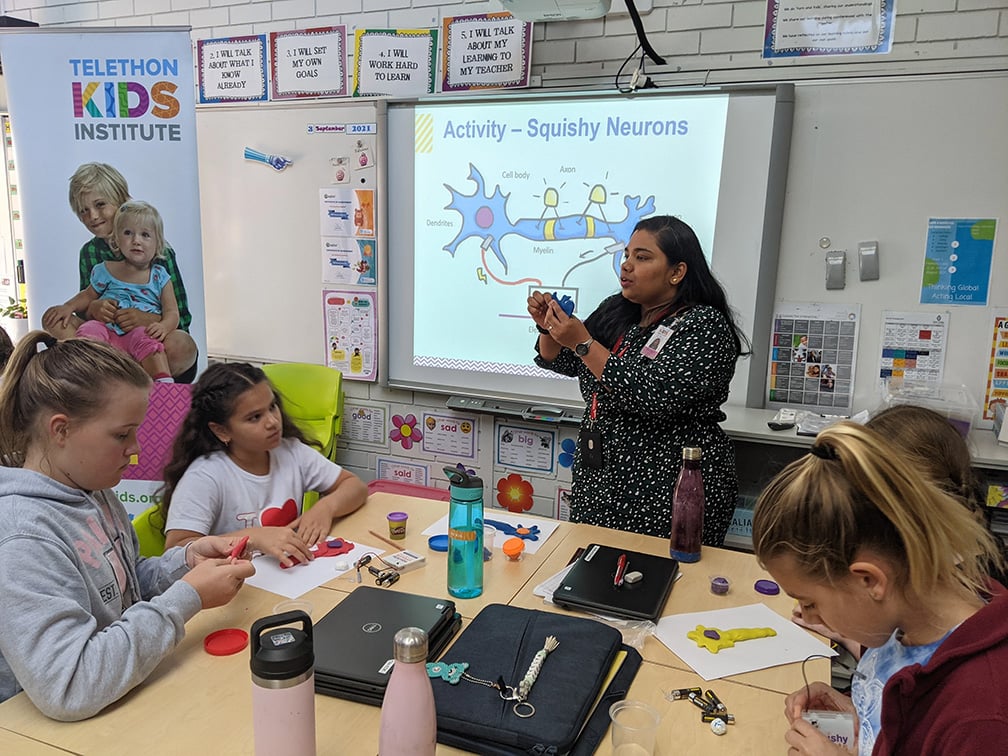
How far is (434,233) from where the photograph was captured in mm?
3246

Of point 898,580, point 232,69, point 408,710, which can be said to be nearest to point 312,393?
point 232,69

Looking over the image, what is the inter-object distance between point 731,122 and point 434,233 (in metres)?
1.30

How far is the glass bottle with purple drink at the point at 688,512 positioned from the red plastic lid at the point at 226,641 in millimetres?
961

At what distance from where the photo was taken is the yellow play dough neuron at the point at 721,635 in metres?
1.35

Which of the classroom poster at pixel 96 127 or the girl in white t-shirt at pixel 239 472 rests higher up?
the classroom poster at pixel 96 127

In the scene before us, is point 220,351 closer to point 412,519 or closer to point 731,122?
point 412,519

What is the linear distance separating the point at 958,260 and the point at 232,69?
10.7 ft

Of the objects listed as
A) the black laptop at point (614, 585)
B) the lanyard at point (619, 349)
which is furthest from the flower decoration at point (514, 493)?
the black laptop at point (614, 585)

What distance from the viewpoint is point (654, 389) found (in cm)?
188

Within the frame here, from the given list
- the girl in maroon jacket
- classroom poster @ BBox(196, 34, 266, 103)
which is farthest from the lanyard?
classroom poster @ BBox(196, 34, 266, 103)

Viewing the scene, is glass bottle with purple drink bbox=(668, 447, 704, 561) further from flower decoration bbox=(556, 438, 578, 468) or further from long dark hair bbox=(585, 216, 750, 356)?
flower decoration bbox=(556, 438, 578, 468)

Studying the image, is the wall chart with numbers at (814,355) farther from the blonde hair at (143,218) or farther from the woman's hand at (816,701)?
the blonde hair at (143,218)

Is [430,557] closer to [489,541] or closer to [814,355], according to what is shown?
[489,541]

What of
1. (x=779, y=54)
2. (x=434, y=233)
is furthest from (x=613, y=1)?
(x=434, y=233)
